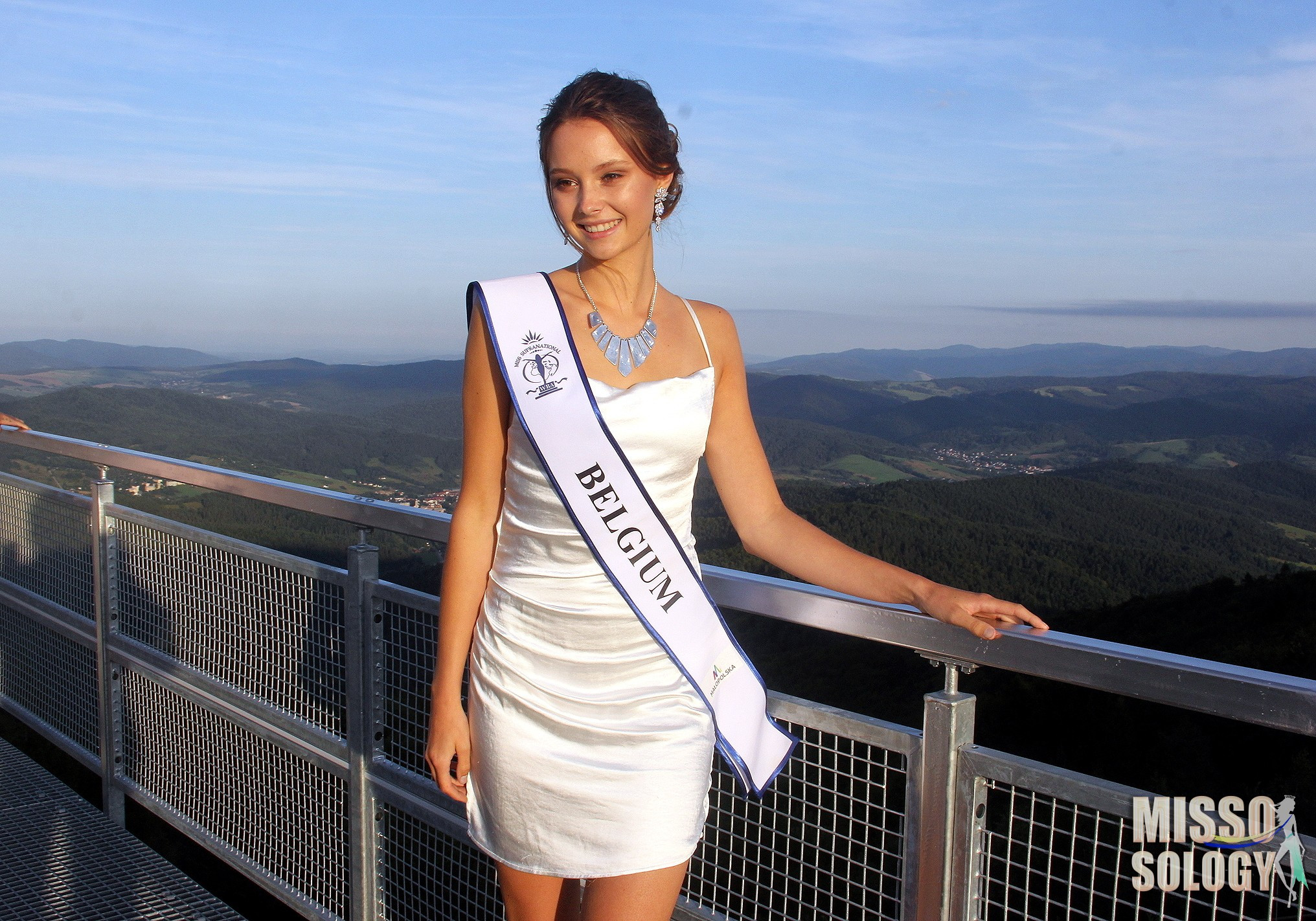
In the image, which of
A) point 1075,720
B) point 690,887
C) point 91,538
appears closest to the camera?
point 690,887

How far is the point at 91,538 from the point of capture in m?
3.58

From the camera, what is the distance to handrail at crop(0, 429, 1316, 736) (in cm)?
116

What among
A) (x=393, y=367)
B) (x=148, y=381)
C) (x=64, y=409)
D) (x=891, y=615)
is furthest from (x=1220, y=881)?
(x=393, y=367)

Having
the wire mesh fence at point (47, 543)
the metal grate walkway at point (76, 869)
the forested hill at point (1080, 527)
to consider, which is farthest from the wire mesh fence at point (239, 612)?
the forested hill at point (1080, 527)

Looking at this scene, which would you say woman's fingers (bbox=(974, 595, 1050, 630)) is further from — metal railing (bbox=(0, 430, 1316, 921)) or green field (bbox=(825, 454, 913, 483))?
green field (bbox=(825, 454, 913, 483))

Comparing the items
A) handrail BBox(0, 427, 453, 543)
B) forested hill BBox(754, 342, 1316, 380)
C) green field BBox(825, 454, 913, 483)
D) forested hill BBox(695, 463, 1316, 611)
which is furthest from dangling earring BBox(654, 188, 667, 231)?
forested hill BBox(754, 342, 1316, 380)

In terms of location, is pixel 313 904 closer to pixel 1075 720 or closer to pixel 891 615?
pixel 891 615

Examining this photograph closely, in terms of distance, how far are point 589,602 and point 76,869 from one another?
238 cm

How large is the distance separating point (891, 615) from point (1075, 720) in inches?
551

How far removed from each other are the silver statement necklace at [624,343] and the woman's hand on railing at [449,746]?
0.59 meters

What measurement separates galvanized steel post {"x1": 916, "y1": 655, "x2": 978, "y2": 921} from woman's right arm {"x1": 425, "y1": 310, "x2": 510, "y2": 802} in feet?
2.28

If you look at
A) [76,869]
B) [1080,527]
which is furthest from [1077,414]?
[76,869]

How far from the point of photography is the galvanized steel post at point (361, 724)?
97.7 inches

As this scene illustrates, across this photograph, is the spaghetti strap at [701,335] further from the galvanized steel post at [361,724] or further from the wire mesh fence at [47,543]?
the wire mesh fence at [47,543]
